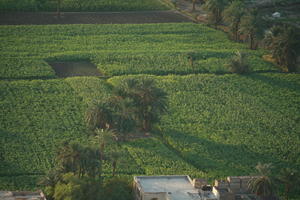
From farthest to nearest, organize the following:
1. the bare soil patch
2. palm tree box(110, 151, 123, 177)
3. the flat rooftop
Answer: the bare soil patch
palm tree box(110, 151, 123, 177)
the flat rooftop

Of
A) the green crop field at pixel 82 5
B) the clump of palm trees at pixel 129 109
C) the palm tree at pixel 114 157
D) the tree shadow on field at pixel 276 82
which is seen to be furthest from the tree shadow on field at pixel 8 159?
the green crop field at pixel 82 5

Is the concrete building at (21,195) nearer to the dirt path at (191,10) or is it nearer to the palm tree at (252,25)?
the palm tree at (252,25)

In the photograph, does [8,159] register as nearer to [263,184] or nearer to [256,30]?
[263,184]

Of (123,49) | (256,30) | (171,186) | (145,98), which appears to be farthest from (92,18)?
(171,186)

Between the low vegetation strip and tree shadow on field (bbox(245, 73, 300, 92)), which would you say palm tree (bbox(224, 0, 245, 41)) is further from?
tree shadow on field (bbox(245, 73, 300, 92))

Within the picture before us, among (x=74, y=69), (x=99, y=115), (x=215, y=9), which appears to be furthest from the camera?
(x=215, y=9)

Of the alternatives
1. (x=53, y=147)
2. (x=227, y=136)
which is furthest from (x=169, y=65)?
(x=53, y=147)

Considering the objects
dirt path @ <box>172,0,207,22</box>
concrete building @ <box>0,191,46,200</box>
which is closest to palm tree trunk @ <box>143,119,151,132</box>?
concrete building @ <box>0,191,46,200</box>

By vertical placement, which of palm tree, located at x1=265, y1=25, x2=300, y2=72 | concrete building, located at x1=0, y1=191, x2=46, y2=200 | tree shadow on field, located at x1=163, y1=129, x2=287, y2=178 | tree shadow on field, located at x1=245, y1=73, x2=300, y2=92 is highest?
palm tree, located at x1=265, y1=25, x2=300, y2=72
